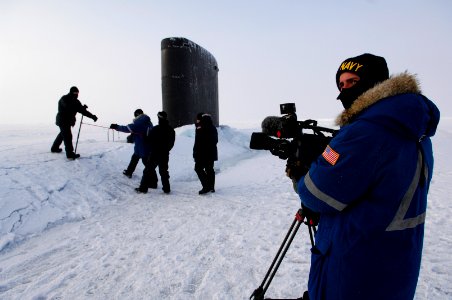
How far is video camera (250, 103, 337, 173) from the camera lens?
5.35 ft

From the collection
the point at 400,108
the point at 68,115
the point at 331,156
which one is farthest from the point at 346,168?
the point at 68,115

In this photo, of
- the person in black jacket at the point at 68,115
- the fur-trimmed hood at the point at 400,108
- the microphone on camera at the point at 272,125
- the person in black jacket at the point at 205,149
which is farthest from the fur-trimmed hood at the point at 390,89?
the person in black jacket at the point at 68,115

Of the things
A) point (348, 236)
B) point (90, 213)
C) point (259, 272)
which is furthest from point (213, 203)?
point (348, 236)

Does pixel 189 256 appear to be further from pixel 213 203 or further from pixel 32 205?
pixel 32 205

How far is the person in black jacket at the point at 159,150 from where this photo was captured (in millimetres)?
6680

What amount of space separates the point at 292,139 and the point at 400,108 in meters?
0.65

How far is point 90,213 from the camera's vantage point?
210 inches

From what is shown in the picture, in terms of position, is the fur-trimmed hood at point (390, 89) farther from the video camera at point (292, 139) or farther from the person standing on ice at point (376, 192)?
the video camera at point (292, 139)

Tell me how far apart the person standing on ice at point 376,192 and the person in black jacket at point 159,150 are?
5597 millimetres

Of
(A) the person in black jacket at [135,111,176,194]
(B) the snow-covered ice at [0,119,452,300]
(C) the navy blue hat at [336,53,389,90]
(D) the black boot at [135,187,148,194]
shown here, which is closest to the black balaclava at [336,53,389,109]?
(C) the navy blue hat at [336,53,389,90]

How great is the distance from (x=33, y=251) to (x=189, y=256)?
1936 millimetres

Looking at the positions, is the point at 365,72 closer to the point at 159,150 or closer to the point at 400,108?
the point at 400,108

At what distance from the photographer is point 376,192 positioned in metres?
1.23

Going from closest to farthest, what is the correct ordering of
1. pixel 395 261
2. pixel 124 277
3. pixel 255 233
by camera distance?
1. pixel 395 261
2. pixel 124 277
3. pixel 255 233
